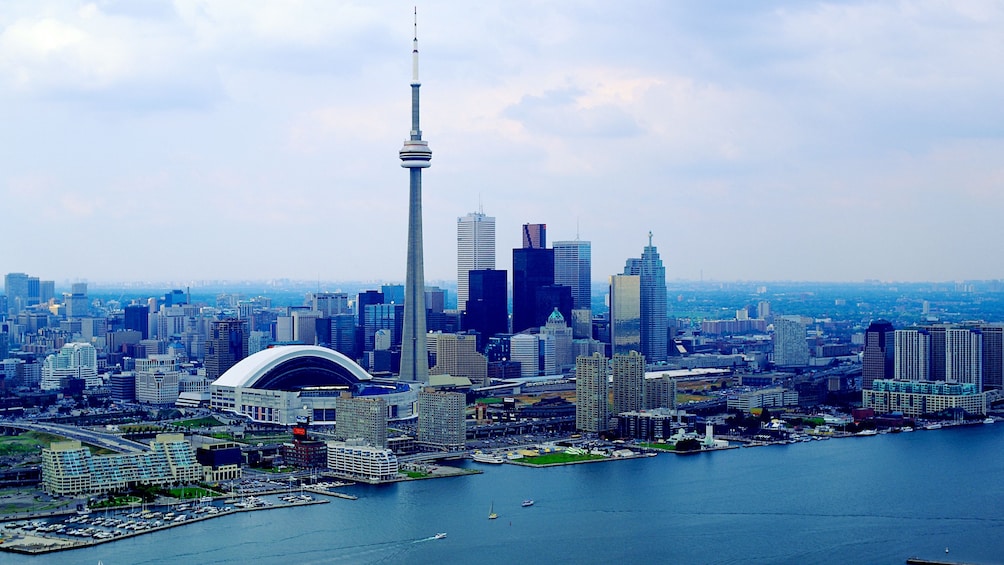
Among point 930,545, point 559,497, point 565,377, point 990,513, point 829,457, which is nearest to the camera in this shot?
point 930,545

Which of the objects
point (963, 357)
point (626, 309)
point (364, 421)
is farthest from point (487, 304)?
point (364, 421)

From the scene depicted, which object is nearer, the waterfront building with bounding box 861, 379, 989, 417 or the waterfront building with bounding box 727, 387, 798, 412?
the waterfront building with bounding box 861, 379, 989, 417

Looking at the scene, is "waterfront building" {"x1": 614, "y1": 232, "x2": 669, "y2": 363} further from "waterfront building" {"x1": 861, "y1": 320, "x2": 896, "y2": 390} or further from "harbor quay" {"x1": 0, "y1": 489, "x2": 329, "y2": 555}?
"harbor quay" {"x1": 0, "y1": 489, "x2": 329, "y2": 555}

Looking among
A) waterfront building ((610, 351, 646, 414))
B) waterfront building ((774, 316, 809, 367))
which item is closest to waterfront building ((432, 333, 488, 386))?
waterfront building ((774, 316, 809, 367))

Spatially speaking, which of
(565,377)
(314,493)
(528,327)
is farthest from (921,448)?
(528,327)

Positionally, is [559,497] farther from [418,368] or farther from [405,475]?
[418,368]

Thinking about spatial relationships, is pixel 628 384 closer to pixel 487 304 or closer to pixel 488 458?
pixel 488 458
